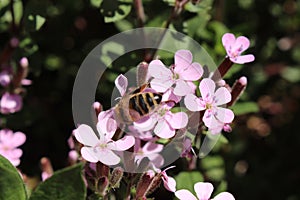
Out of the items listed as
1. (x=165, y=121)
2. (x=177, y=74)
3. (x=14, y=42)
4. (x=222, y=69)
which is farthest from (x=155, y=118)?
(x=14, y=42)

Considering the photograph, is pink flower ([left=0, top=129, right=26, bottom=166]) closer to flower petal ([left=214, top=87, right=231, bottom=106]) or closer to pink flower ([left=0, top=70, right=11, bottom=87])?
pink flower ([left=0, top=70, right=11, bottom=87])

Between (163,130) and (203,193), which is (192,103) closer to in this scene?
(163,130)

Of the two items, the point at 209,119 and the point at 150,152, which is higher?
the point at 209,119

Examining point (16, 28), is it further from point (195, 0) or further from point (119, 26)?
point (195, 0)

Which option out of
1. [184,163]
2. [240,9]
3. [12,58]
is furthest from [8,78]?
[240,9]

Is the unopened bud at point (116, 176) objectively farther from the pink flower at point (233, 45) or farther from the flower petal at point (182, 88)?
the pink flower at point (233, 45)

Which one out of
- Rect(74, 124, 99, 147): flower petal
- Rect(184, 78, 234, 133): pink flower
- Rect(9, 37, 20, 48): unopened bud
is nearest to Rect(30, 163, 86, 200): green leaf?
Rect(74, 124, 99, 147): flower petal
